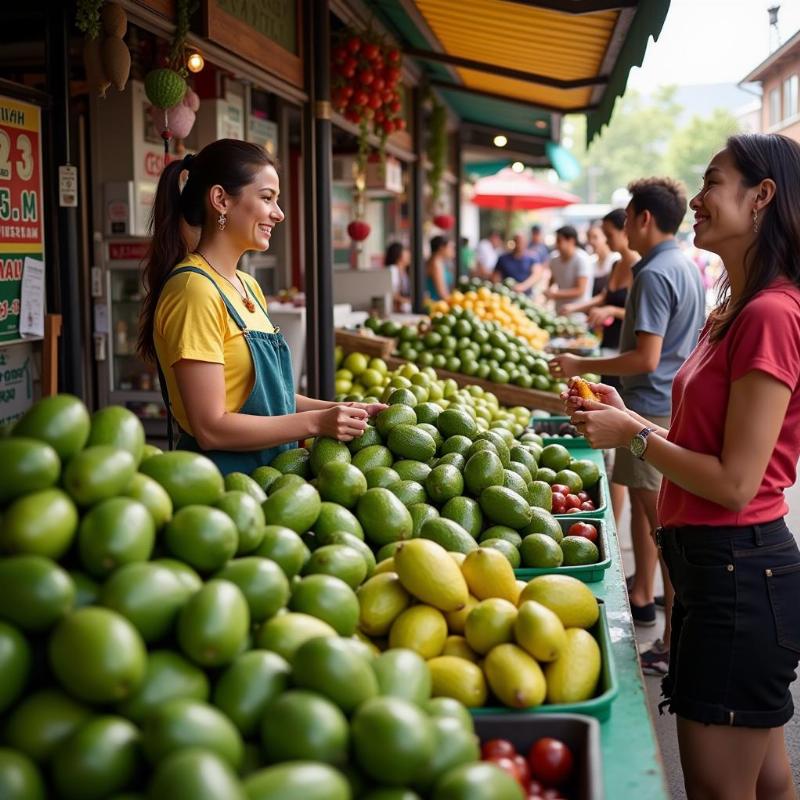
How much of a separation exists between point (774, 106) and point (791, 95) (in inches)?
24.1

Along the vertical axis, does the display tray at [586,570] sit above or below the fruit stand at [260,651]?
below

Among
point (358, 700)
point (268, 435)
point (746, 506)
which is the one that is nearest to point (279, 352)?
point (268, 435)

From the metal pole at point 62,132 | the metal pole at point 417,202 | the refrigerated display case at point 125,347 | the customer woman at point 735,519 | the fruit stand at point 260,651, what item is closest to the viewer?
the fruit stand at point 260,651

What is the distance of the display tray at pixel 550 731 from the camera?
154 centimetres

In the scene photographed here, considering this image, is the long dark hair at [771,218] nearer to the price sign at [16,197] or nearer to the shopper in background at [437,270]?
the price sign at [16,197]

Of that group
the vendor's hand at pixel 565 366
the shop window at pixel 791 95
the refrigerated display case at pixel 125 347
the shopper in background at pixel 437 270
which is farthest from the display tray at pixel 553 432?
the shopper in background at pixel 437 270

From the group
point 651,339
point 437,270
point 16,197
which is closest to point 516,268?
point 437,270

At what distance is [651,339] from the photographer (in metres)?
4.47

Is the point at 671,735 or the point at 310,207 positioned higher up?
the point at 310,207

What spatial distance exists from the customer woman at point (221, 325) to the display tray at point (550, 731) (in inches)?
51.0

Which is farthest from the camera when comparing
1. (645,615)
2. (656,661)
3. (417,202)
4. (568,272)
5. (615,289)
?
(568,272)

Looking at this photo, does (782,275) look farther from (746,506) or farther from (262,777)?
(262,777)

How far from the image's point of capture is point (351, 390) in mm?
5777

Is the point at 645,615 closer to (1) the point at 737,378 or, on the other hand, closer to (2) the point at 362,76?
(1) the point at 737,378
